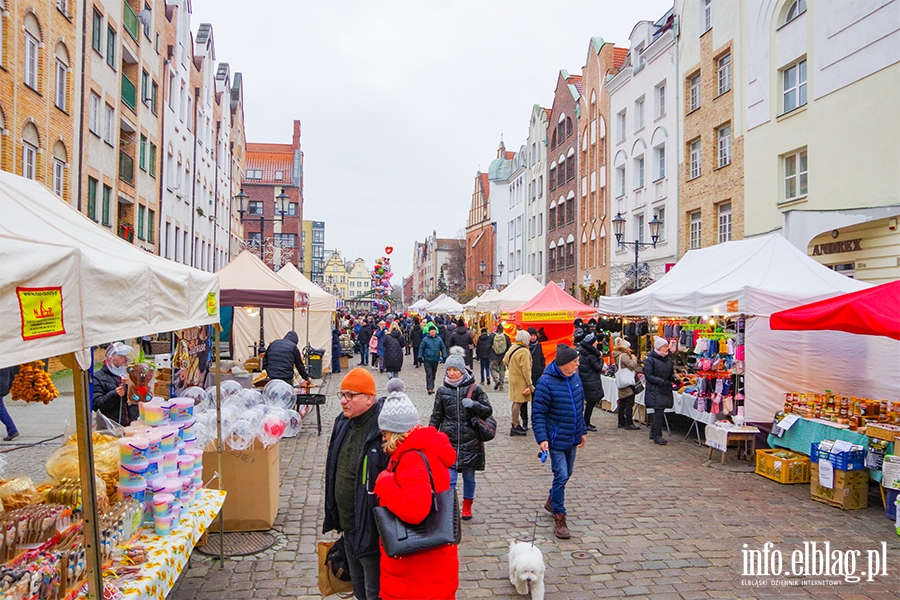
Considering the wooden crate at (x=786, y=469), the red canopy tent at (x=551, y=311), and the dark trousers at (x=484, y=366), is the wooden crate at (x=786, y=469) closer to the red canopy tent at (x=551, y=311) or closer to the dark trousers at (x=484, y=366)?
the red canopy tent at (x=551, y=311)

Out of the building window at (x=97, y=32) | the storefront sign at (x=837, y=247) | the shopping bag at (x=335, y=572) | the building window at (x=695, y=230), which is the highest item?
the building window at (x=97, y=32)

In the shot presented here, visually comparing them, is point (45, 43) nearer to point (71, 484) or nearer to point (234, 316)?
point (234, 316)

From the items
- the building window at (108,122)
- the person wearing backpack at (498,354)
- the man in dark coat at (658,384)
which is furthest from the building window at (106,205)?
the man in dark coat at (658,384)

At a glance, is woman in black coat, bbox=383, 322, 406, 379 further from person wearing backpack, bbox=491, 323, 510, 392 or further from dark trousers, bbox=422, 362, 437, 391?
person wearing backpack, bbox=491, 323, 510, 392

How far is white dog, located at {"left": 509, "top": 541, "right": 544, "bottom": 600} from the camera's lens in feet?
14.9

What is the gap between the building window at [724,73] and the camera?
19.6m

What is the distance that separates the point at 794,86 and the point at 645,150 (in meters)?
9.68

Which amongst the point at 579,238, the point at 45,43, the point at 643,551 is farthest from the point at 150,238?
the point at 643,551

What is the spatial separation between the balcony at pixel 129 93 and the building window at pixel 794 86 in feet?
69.7

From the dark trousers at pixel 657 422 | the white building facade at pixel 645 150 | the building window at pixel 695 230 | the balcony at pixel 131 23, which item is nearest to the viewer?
the dark trousers at pixel 657 422

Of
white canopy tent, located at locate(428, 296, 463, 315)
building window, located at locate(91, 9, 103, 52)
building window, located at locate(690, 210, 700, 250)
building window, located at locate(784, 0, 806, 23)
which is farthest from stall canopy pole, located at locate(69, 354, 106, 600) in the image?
white canopy tent, located at locate(428, 296, 463, 315)

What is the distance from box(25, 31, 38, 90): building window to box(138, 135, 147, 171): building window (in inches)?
322

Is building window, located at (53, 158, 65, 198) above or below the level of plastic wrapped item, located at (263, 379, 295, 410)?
above

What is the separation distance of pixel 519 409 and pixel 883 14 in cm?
1148
